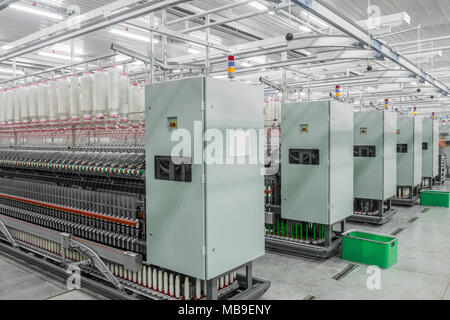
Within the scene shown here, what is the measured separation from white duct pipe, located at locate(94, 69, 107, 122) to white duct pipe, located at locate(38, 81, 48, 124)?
1185 millimetres

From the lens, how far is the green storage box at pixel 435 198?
6.99 meters

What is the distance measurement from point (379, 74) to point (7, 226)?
6.07 m

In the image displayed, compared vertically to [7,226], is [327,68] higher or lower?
higher

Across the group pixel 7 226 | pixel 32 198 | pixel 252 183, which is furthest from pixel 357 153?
pixel 7 226

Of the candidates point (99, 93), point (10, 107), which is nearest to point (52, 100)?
point (99, 93)

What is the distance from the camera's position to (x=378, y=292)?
128 inches

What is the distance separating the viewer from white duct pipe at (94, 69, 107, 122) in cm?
352

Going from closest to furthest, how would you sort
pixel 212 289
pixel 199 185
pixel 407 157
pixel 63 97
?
1. pixel 199 185
2. pixel 212 289
3. pixel 63 97
4. pixel 407 157

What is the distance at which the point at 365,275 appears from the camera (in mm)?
3633

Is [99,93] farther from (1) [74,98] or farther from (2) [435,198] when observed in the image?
(2) [435,198]

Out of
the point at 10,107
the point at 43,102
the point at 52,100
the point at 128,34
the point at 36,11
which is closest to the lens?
the point at 52,100

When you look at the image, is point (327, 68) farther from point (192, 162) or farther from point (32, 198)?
point (32, 198)

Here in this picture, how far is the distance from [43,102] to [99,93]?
49.5 inches

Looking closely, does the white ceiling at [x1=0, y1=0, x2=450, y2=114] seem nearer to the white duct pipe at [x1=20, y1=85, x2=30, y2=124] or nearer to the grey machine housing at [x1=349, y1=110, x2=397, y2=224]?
the grey machine housing at [x1=349, y1=110, x2=397, y2=224]
